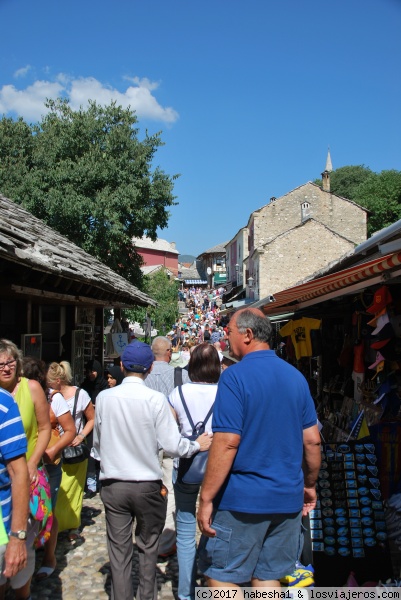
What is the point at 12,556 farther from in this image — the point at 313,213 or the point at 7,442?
the point at 313,213

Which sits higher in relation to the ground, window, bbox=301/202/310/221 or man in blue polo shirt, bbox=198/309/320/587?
window, bbox=301/202/310/221

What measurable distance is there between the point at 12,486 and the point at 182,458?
1461 millimetres

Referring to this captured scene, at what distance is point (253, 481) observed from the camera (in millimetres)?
2645

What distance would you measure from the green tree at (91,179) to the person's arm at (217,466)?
1559 cm

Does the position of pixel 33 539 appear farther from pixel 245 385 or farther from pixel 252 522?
pixel 245 385

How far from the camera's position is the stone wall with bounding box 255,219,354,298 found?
105 ft

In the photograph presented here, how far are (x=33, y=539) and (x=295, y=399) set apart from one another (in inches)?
73.6

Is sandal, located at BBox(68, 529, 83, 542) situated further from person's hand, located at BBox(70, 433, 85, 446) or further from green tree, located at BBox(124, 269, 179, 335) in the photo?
green tree, located at BBox(124, 269, 179, 335)

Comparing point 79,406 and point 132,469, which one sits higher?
point 79,406

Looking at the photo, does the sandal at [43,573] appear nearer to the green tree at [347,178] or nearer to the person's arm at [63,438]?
the person's arm at [63,438]

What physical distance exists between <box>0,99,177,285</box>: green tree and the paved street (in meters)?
13.7

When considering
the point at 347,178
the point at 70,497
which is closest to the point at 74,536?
the point at 70,497

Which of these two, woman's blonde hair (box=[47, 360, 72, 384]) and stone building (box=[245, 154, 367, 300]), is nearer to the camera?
woman's blonde hair (box=[47, 360, 72, 384])

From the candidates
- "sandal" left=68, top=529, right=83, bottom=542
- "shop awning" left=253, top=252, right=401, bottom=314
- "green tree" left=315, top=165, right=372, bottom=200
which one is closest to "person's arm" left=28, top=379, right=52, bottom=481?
"sandal" left=68, top=529, right=83, bottom=542
